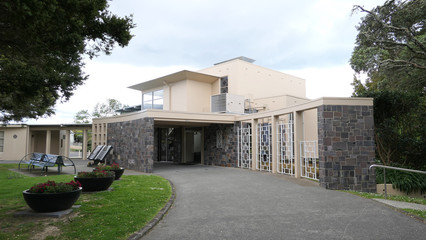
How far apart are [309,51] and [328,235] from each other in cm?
1100

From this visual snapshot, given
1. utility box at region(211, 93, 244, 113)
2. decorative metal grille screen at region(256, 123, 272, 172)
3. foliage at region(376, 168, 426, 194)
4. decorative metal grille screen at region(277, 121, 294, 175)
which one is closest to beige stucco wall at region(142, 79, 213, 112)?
utility box at region(211, 93, 244, 113)

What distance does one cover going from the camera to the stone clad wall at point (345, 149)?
8.32 metres

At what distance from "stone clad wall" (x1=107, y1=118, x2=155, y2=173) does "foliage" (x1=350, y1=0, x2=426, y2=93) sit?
989 centimetres

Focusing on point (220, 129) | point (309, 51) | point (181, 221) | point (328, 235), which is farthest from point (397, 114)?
point (181, 221)

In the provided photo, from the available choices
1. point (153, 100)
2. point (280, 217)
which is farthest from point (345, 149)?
point (153, 100)

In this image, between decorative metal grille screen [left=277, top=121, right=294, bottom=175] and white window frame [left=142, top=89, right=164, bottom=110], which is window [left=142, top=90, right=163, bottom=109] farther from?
Result: decorative metal grille screen [left=277, top=121, right=294, bottom=175]

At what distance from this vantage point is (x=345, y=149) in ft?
27.6

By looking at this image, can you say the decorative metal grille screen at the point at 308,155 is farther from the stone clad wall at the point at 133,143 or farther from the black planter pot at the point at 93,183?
the black planter pot at the point at 93,183

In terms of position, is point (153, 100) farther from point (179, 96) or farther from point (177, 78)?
point (177, 78)

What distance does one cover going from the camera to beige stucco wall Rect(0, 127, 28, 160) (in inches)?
850

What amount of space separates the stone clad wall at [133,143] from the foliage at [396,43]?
32.5 feet

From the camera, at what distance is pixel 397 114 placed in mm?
12539

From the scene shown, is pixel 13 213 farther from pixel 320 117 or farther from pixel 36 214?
pixel 320 117

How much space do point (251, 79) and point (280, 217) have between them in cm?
1502
